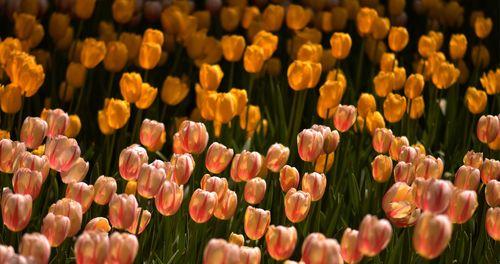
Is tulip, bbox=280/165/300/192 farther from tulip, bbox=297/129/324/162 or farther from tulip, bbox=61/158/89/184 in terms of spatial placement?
tulip, bbox=61/158/89/184

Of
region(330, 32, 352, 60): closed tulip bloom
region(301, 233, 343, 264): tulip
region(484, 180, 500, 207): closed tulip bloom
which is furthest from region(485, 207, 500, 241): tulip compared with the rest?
region(330, 32, 352, 60): closed tulip bloom

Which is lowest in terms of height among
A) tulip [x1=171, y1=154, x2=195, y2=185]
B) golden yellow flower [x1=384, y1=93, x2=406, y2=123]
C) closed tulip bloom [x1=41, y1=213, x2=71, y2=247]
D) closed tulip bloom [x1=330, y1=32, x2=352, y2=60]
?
closed tulip bloom [x1=41, y1=213, x2=71, y2=247]

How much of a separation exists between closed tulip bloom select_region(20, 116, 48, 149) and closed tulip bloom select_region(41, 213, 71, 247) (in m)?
0.47

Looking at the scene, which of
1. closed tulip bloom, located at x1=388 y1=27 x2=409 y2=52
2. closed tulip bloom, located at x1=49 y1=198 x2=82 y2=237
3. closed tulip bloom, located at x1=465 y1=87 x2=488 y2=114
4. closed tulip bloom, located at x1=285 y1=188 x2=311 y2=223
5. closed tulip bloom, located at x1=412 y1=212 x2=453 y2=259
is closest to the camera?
closed tulip bloom, located at x1=412 y1=212 x2=453 y2=259

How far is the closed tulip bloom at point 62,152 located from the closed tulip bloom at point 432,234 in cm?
83

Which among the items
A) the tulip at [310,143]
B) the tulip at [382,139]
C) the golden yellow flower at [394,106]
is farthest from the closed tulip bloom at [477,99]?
the tulip at [310,143]

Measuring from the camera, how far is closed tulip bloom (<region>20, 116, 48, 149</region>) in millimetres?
2072

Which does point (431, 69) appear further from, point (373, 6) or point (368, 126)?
point (373, 6)

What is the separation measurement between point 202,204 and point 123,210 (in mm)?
196

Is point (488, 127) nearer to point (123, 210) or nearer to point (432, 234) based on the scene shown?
point (432, 234)

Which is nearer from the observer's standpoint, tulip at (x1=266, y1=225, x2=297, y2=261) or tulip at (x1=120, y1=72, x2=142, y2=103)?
tulip at (x1=266, y1=225, x2=297, y2=261)

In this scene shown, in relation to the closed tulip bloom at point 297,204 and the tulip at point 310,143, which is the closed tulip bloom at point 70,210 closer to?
the closed tulip bloom at point 297,204

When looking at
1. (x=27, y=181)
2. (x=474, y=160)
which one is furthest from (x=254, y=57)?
(x=27, y=181)

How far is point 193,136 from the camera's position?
2084 millimetres
